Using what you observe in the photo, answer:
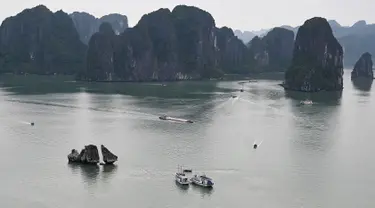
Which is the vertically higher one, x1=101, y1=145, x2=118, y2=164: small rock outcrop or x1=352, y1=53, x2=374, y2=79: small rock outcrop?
x1=352, y1=53, x2=374, y2=79: small rock outcrop

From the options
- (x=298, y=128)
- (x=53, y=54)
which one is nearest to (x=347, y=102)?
(x=298, y=128)

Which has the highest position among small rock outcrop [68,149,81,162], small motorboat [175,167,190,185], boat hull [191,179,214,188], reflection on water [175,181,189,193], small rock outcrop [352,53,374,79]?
small rock outcrop [352,53,374,79]

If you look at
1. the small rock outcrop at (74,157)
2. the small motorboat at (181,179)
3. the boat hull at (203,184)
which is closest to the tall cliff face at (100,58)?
the small rock outcrop at (74,157)

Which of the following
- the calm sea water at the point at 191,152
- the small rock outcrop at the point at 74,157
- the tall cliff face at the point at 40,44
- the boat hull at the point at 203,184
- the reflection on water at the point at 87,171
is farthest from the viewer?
the tall cliff face at the point at 40,44

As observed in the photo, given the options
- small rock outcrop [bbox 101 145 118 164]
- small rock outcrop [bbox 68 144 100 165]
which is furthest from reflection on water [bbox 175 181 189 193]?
small rock outcrop [bbox 68 144 100 165]

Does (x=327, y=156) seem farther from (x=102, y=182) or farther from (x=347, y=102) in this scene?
(x=347, y=102)

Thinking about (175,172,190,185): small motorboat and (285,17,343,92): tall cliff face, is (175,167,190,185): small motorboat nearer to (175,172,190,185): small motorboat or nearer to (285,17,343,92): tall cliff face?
(175,172,190,185): small motorboat

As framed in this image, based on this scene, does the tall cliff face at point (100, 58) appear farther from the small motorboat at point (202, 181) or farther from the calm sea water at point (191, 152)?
the small motorboat at point (202, 181)
